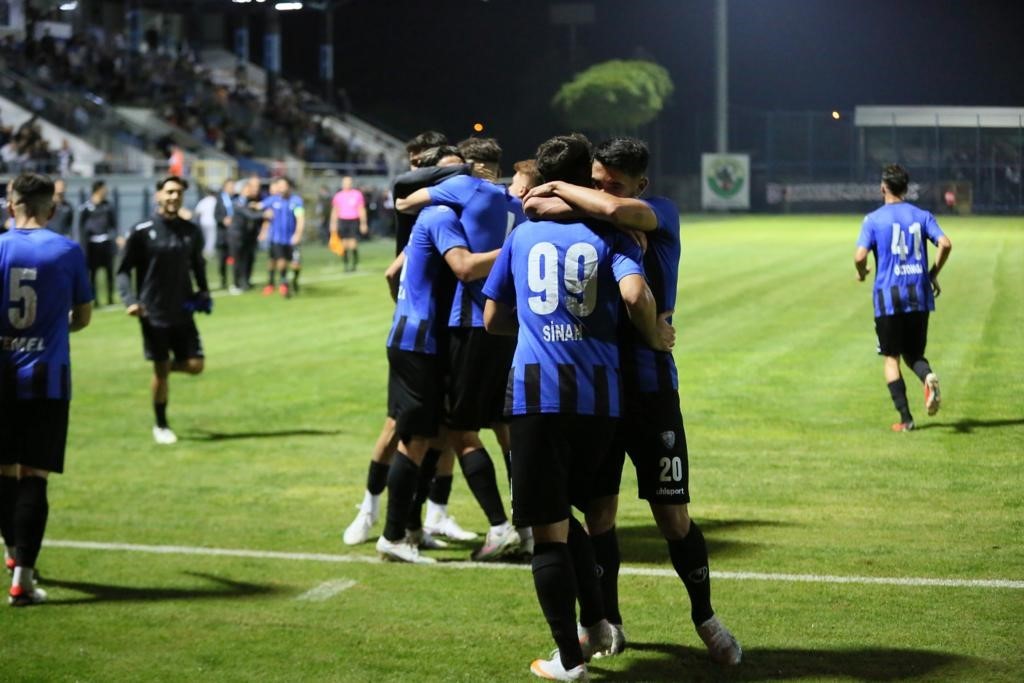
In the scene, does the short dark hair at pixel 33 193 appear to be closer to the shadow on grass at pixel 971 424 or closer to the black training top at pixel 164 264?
the black training top at pixel 164 264

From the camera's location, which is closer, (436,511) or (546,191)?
(546,191)

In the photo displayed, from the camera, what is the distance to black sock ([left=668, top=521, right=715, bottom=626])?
580 centimetres

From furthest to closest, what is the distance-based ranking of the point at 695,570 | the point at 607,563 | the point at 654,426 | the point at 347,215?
the point at 347,215 < the point at 607,563 < the point at 695,570 < the point at 654,426

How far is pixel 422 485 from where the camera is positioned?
8219mm

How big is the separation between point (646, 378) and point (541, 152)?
98 cm

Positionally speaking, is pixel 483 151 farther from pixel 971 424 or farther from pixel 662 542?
pixel 971 424

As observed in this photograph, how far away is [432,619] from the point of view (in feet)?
22.0

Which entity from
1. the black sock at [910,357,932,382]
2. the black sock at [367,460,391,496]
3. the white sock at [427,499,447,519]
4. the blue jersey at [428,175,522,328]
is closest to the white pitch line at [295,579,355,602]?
the black sock at [367,460,391,496]

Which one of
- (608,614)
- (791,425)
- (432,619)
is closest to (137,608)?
(432,619)

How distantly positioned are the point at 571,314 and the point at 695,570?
4.00 feet

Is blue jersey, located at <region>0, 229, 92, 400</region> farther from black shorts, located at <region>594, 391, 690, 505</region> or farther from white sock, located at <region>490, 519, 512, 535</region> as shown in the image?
black shorts, located at <region>594, 391, 690, 505</region>

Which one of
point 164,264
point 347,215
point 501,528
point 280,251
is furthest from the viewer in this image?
point 347,215

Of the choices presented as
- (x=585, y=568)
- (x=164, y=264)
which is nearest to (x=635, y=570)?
(x=585, y=568)

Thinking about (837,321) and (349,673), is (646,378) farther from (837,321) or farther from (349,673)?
(837,321)
